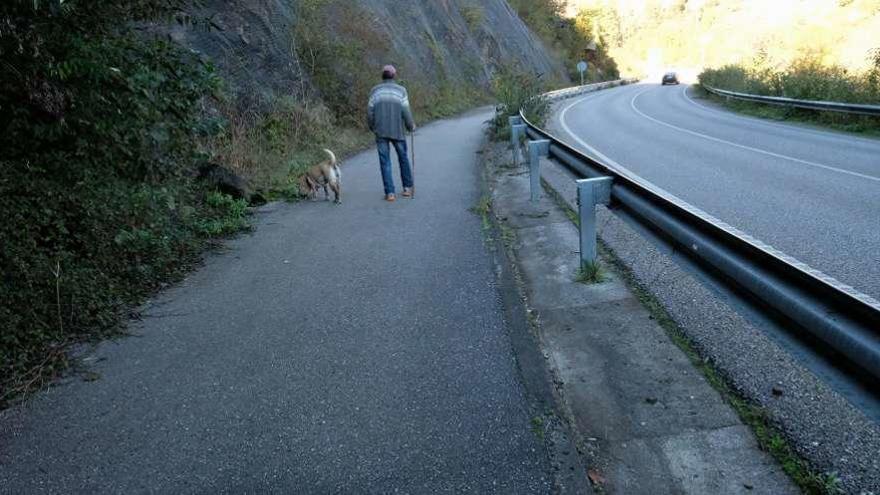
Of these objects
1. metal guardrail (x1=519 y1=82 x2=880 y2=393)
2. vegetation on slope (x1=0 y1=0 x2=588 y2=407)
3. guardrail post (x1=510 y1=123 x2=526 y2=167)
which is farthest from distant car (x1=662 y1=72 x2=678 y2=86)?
metal guardrail (x1=519 y1=82 x2=880 y2=393)

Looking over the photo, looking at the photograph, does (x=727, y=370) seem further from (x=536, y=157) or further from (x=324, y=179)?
(x=324, y=179)

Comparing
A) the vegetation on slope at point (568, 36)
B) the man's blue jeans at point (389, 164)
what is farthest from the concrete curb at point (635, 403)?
the vegetation on slope at point (568, 36)

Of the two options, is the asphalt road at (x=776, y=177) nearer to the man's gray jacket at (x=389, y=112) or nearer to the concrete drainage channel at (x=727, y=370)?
the concrete drainage channel at (x=727, y=370)

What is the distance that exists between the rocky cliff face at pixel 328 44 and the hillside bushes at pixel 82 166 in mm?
858

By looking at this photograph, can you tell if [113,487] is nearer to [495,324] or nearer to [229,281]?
[495,324]

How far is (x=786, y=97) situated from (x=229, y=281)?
2239cm

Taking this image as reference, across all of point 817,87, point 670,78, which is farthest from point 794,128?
point 670,78

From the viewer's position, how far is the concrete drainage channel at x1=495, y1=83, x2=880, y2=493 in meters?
2.73

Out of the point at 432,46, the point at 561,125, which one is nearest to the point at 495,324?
the point at 561,125

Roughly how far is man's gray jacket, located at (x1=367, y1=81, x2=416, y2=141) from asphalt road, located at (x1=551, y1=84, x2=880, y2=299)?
4.09 meters

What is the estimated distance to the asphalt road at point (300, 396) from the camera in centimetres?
291

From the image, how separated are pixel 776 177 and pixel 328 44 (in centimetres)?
1262

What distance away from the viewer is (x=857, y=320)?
2.04m

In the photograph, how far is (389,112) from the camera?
988cm
